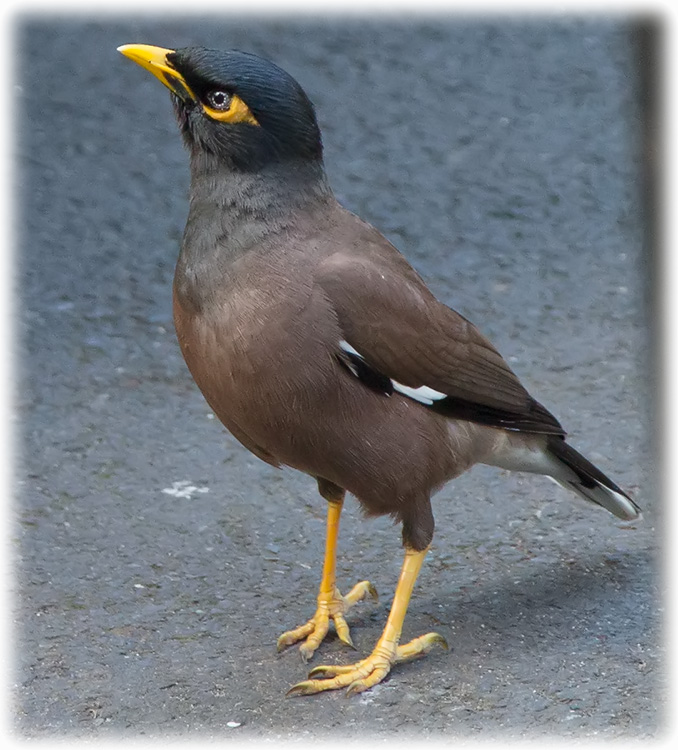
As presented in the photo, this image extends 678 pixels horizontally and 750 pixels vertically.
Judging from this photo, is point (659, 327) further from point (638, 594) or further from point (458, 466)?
point (458, 466)

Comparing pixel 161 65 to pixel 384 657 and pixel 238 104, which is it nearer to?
pixel 238 104

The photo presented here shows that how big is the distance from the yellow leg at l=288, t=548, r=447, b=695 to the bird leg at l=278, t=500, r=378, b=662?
0.54 ft

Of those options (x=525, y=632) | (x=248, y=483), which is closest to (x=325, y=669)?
(x=525, y=632)

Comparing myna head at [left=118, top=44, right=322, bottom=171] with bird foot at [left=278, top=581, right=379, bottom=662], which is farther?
bird foot at [left=278, top=581, right=379, bottom=662]

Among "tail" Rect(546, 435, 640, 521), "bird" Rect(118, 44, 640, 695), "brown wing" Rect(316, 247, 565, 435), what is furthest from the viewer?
"tail" Rect(546, 435, 640, 521)

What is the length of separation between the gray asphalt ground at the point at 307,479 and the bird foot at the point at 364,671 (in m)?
0.05

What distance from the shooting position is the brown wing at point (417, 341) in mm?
3818

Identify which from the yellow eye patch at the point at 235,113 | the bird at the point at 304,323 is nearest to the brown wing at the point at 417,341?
the bird at the point at 304,323

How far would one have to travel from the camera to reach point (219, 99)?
387 cm

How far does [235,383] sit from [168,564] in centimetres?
130

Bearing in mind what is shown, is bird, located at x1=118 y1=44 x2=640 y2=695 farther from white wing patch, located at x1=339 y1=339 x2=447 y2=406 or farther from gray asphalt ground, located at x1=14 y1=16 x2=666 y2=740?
gray asphalt ground, located at x1=14 y1=16 x2=666 y2=740

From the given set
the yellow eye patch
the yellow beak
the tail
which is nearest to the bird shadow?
the tail

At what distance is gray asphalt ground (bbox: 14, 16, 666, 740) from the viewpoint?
4.03 meters

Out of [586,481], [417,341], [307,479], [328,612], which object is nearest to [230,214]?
[417,341]
